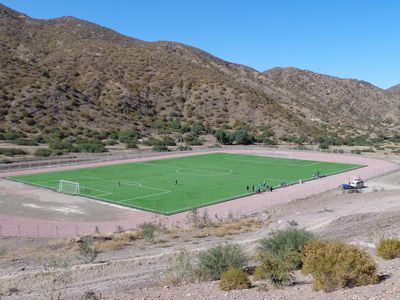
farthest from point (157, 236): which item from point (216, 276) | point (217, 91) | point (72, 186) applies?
point (217, 91)

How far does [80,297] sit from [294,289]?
20.2ft

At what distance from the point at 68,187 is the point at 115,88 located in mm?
71973

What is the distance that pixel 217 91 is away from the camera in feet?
400

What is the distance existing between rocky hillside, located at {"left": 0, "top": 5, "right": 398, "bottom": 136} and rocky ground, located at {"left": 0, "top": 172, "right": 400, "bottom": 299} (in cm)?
6163

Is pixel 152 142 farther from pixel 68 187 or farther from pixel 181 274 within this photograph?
pixel 181 274

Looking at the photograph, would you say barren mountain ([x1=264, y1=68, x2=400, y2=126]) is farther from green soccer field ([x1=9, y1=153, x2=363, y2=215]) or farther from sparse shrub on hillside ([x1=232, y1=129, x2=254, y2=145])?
green soccer field ([x1=9, y1=153, x2=363, y2=215])

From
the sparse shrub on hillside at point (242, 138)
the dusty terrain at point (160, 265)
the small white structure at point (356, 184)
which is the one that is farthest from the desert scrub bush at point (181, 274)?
the sparse shrub on hillside at point (242, 138)

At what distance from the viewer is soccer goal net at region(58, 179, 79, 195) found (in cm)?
4343

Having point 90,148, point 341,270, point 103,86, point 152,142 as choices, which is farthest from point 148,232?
point 103,86

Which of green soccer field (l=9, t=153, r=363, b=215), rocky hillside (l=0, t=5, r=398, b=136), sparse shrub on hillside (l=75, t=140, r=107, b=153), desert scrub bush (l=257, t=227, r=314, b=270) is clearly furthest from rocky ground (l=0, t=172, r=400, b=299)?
rocky hillside (l=0, t=5, r=398, b=136)

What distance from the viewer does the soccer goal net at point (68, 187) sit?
142ft

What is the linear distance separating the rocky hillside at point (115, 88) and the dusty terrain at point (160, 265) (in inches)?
2432

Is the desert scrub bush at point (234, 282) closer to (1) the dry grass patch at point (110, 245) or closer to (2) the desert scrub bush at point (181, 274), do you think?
(2) the desert scrub bush at point (181, 274)

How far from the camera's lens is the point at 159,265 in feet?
65.2
